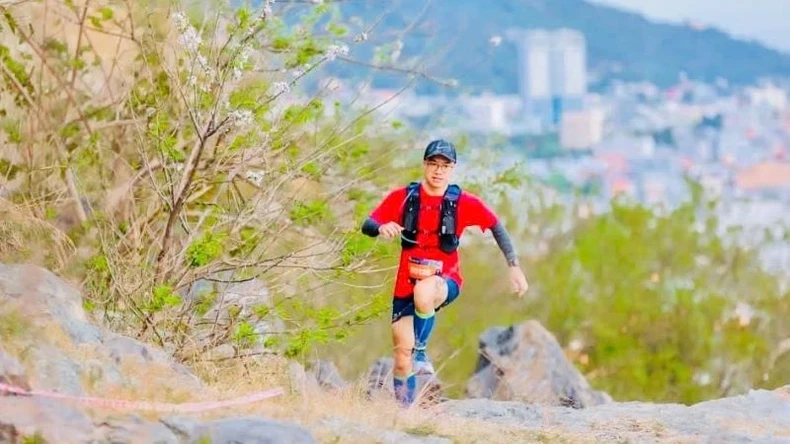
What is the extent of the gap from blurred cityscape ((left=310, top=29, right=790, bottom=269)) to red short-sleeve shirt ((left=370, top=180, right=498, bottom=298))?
677 centimetres

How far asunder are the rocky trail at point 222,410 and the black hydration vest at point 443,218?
799 millimetres

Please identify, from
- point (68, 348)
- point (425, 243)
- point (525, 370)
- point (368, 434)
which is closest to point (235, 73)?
point (425, 243)

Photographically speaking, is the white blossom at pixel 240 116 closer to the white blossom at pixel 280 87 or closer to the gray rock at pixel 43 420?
the white blossom at pixel 280 87

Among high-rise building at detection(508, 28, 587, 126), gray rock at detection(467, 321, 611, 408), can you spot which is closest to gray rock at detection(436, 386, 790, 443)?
gray rock at detection(467, 321, 611, 408)

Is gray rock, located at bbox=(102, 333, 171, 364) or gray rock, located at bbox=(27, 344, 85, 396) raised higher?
gray rock, located at bbox=(102, 333, 171, 364)

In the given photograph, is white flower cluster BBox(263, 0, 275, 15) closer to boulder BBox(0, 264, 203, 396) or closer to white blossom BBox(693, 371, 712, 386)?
boulder BBox(0, 264, 203, 396)

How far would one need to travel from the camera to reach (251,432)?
5.50 metres

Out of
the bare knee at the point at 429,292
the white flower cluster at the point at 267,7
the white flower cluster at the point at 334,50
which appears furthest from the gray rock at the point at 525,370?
the white flower cluster at the point at 267,7

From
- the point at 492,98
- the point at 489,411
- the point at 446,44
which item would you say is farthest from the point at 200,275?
the point at 492,98

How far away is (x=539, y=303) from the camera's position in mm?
26953

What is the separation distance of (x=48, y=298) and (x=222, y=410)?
3.91 feet

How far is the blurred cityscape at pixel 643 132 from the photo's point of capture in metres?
31.9

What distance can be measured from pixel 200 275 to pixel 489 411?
1890 millimetres

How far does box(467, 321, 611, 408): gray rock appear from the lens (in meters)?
12.7
